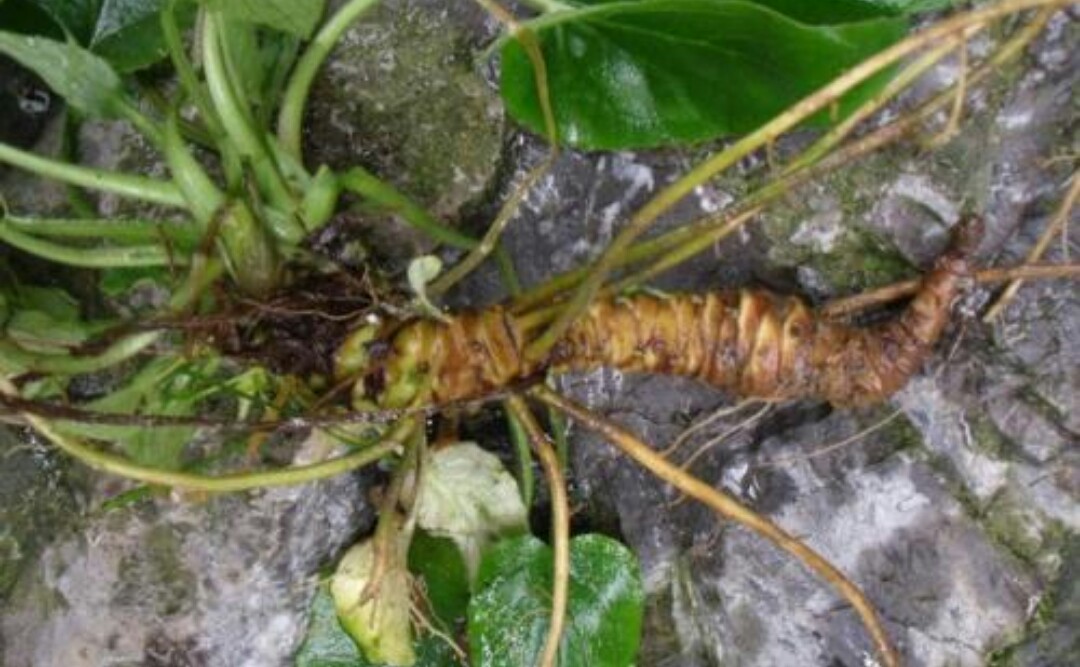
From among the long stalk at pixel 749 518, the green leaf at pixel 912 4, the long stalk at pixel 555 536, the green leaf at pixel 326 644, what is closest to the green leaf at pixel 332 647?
the green leaf at pixel 326 644

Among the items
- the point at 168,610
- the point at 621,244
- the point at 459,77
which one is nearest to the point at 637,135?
the point at 621,244

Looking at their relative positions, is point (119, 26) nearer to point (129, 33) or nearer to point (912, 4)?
point (129, 33)

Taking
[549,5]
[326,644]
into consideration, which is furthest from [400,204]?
[326,644]

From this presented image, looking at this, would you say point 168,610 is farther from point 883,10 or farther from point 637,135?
point 883,10

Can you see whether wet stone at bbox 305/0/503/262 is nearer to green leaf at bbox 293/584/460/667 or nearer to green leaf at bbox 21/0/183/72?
green leaf at bbox 21/0/183/72

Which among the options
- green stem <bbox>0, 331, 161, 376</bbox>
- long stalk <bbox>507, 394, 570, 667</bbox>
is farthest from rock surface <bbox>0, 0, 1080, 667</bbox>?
green stem <bbox>0, 331, 161, 376</bbox>
